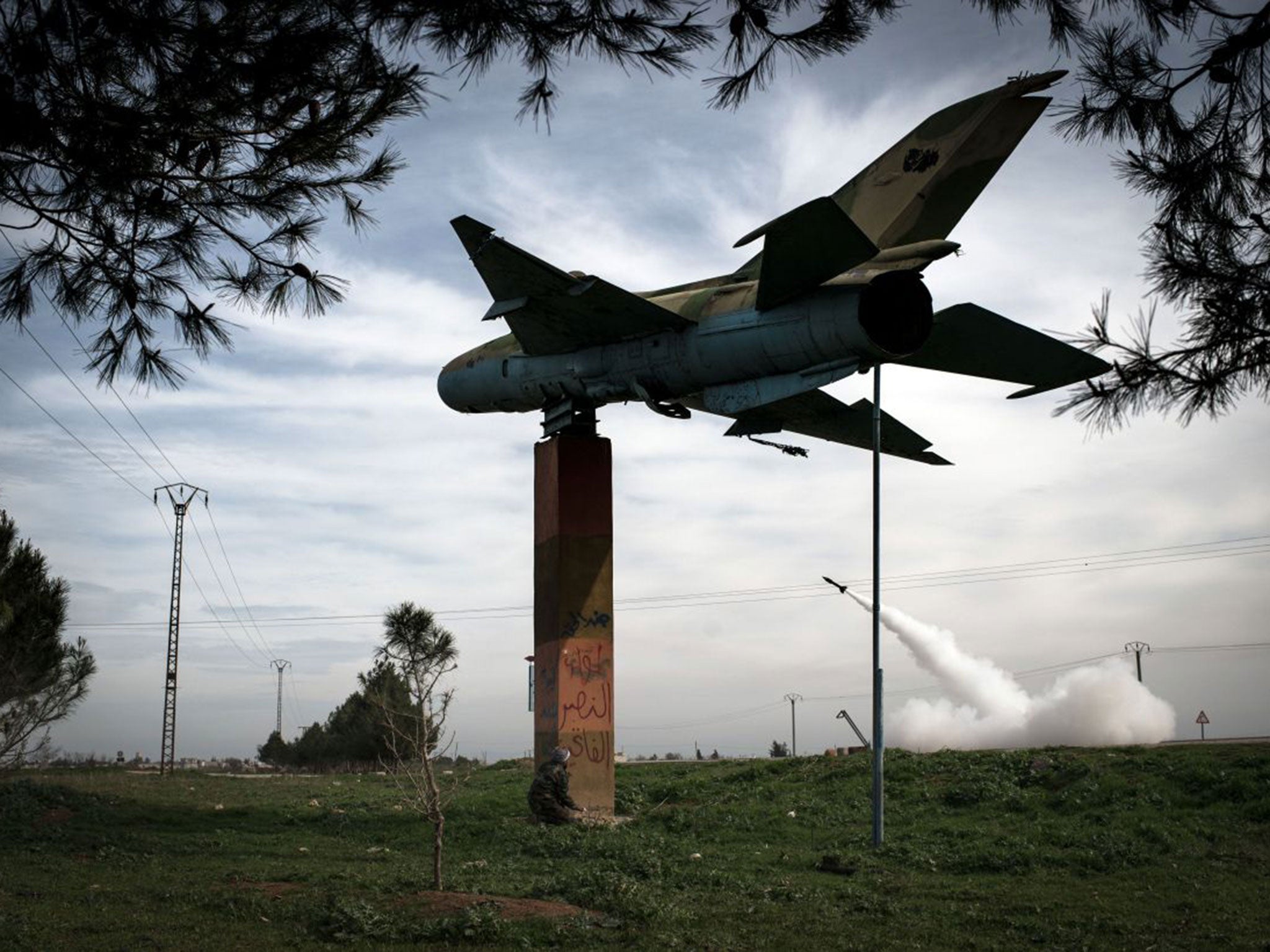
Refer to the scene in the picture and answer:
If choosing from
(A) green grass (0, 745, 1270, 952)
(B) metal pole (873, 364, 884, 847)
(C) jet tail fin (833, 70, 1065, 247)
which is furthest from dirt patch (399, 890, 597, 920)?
(C) jet tail fin (833, 70, 1065, 247)

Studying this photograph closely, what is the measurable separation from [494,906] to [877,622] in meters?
7.62

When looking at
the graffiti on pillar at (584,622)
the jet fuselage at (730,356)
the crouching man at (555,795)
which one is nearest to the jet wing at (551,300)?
the jet fuselage at (730,356)

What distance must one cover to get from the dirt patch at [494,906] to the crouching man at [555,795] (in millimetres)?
6325

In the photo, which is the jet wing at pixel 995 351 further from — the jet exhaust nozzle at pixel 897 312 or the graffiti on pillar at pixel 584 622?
the graffiti on pillar at pixel 584 622

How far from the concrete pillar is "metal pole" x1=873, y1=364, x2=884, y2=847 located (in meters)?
5.45

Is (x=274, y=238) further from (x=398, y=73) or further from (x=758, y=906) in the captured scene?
(x=758, y=906)

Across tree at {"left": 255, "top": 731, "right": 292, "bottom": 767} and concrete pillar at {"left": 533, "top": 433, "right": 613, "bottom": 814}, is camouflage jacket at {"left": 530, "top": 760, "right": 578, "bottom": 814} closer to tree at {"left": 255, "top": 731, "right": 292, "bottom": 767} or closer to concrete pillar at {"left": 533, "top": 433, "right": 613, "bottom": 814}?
concrete pillar at {"left": 533, "top": 433, "right": 613, "bottom": 814}

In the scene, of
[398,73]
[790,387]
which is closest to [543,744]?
[790,387]

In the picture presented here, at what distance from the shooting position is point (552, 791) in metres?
20.6

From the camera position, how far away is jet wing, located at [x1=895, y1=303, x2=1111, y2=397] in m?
18.7

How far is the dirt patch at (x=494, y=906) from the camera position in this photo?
13.0 metres

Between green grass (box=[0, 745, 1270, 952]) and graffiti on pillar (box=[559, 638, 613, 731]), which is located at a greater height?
graffiti on pillar (box=[559, 638, 613, 731])

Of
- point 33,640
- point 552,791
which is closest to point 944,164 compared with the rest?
point 552,791

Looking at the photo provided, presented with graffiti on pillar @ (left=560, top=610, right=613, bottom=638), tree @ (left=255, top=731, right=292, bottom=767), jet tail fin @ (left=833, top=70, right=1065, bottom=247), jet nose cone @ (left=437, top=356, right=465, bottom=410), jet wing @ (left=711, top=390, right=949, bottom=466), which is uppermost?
jet tail fin @ (left=833, top=70, right=1065, bottom=247)
